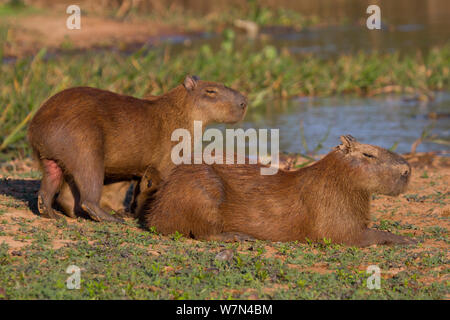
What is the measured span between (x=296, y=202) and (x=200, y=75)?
23.3 ft

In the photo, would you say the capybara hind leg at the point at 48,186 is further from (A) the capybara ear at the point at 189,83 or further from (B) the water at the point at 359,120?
(B) the water at the point at 359,120

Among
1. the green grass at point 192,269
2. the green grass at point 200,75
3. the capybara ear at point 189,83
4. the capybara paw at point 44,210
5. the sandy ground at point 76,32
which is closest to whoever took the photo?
the green grass at point 192,269

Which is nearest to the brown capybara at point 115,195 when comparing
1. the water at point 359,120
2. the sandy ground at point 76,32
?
the water at point 359,120

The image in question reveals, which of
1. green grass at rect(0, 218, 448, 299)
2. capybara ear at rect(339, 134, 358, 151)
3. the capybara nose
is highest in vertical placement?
capybara ear at rect(339, 134, 358, 151)

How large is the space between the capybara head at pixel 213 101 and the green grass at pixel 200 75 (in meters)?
2.83

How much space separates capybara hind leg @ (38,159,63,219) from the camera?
5.39m

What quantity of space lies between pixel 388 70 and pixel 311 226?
31.6 feet

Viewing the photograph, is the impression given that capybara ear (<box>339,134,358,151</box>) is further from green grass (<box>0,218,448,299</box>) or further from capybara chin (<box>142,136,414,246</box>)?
green grass (<box>0,218,448,299</box>)

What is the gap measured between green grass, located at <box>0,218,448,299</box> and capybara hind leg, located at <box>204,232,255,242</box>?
62 millimetres

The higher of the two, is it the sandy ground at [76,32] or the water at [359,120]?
the sandy ground at [76,32]

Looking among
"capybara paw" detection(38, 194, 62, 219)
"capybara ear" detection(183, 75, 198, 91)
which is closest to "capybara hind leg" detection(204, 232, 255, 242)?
"capybara paw" detection(38, 194, 62, 219)

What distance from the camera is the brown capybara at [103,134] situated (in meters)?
5.27
